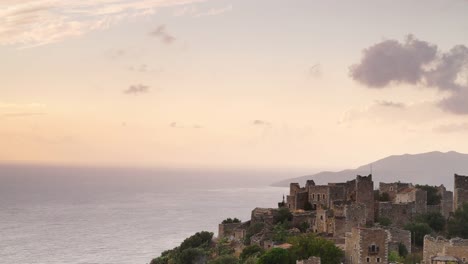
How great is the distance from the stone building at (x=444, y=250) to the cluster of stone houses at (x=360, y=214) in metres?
0.05

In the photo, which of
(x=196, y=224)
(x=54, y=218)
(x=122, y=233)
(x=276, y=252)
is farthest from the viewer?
(x=54, y=218)

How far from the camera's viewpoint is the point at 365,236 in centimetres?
4228

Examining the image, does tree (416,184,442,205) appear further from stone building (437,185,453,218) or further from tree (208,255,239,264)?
tree (208,255,239,264)

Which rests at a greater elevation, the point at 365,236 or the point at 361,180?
the point at 361,180

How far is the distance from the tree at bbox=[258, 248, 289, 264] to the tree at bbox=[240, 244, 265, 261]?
6.02 metres

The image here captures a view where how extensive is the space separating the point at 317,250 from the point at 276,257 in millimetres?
2375

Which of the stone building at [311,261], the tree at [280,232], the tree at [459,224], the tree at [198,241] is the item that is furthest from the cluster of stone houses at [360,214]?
the stone building at [311,261]

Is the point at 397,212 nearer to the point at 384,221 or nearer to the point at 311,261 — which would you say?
the point at 384,221

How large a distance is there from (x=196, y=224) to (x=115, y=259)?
46.7 m

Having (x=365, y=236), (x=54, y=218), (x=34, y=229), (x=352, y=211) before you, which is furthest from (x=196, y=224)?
(x=365, y=236)

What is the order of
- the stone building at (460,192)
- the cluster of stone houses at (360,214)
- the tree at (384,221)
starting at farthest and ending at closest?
1. the stone building at (460,192)
2. the tree at (384,221)
3. the cluster of stone houses at (360,214)

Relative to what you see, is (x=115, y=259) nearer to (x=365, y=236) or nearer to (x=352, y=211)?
(x=352, y=211)

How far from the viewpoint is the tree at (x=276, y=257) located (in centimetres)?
4490

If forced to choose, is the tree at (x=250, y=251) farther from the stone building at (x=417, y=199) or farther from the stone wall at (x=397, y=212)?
the stone building at (x=417, y=199)
